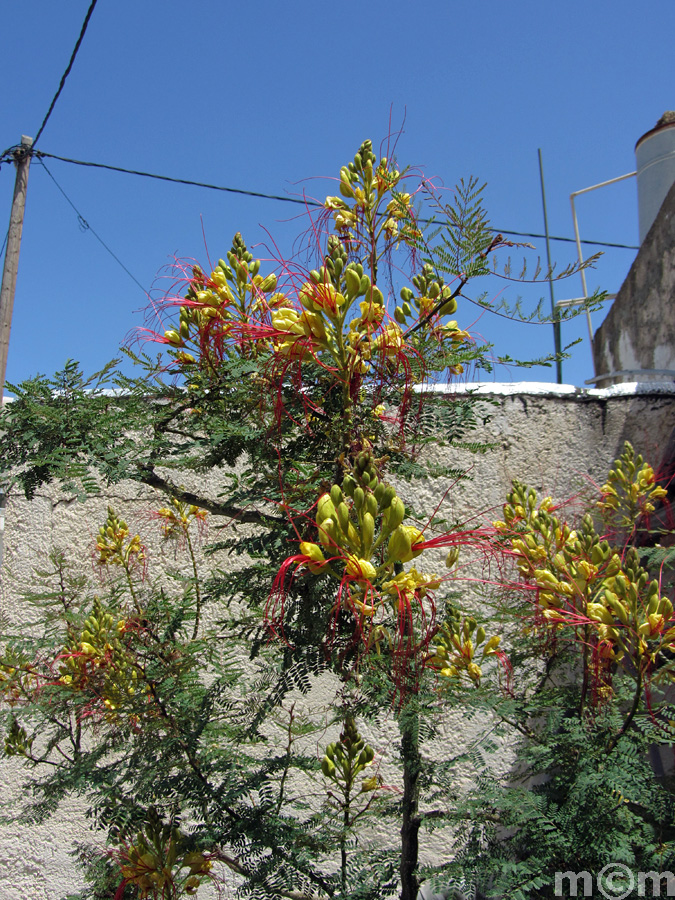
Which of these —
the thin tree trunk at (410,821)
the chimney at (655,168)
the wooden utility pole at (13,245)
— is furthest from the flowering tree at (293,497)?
the chimney at (655,168)

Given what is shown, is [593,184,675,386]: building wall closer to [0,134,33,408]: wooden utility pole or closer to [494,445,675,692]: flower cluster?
[494,445,675,692]: flower cluster

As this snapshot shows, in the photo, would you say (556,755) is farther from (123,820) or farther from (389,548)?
(123,820)

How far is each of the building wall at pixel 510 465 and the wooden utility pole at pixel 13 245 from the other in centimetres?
154

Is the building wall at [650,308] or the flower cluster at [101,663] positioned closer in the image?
the flower cluster at [101,663]

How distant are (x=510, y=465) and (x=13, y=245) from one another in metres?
3.91

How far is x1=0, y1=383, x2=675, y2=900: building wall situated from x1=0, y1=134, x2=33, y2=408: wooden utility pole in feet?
5.05

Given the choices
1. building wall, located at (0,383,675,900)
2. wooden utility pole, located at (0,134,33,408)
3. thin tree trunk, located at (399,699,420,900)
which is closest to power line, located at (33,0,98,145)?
wooden utility pole, located at (0,134,33,408)

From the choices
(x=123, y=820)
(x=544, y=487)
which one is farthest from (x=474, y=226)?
(x=544, y=487)

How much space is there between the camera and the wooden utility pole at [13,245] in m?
4.68

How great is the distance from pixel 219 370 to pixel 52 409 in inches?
17.9

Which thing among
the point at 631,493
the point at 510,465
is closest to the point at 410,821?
the point at 631,493

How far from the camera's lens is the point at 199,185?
5.86 meters

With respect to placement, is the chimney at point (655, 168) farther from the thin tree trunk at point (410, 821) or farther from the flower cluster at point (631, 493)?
the thin tree trunk at point (410, 821)

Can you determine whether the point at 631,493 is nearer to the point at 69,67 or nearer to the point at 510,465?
the point at 510,465
